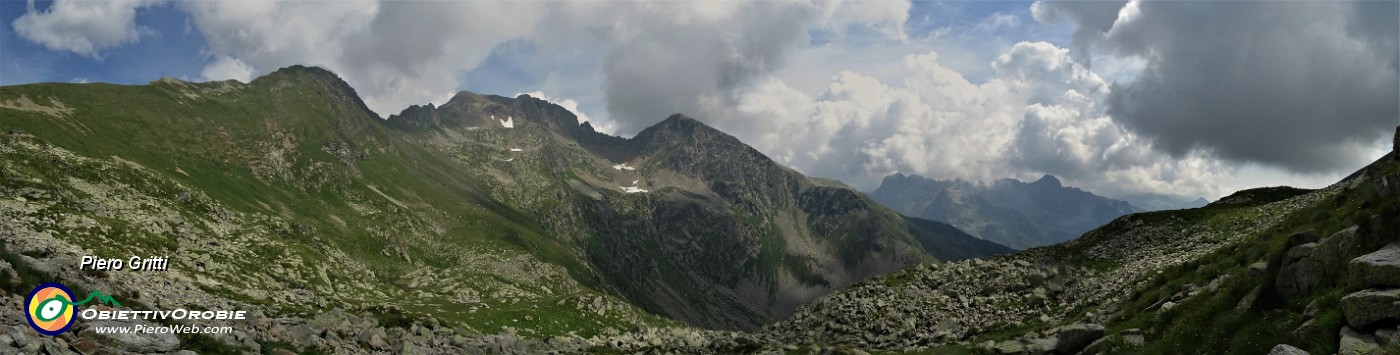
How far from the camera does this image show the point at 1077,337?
2572cm

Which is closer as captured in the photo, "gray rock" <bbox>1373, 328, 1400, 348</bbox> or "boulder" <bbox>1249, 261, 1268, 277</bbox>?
"gray rock" <bbox>1373, 328, 1400, 348</bbox>

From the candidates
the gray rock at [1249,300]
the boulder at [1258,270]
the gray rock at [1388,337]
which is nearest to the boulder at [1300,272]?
the gray rock at [1249,300]

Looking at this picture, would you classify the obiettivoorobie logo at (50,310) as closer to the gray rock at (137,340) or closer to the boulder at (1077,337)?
the gray rock at (137,340)

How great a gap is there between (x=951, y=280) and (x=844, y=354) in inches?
1025

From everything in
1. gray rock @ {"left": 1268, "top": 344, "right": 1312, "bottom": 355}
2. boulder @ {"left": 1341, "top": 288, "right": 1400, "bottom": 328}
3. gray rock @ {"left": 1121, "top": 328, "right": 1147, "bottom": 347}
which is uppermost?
boulder @ {"left": 1341, "top": 288, "right": 1400, "bottom": 328}

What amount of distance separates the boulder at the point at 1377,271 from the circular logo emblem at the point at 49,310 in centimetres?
3886

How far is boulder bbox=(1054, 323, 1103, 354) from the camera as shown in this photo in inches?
993

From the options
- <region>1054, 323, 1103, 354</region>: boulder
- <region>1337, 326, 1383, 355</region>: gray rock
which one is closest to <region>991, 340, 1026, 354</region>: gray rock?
<region>1054, 323, 1103, 354</region>: boulder

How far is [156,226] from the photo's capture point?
8088cm

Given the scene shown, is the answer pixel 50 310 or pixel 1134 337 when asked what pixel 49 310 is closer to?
pixel 50 310

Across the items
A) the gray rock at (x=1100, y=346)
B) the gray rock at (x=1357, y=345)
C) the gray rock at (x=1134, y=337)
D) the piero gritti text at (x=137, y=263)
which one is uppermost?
the piero gritti text at (x=137, y=263)

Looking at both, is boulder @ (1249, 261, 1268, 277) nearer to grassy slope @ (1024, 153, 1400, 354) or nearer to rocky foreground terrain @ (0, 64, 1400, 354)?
rocky foreground terrain @ (0, 64, 1400, 354)

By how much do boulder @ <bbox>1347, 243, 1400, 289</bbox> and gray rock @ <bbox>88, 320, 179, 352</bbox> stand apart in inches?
1477

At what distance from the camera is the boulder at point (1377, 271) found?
44.8 ft
